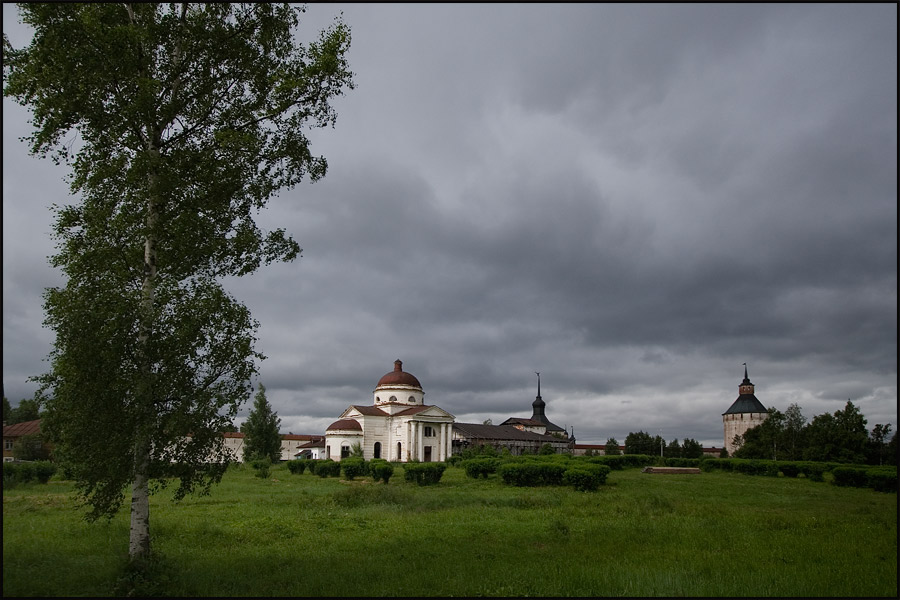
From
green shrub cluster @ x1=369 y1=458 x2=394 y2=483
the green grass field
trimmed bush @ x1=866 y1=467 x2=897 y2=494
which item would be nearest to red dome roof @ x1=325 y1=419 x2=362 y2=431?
green shrub cluster @ x1=369 y1=458 x2=394 y2=483

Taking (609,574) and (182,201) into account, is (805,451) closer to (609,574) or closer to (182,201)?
(609,574)

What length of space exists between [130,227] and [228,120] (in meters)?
2.58

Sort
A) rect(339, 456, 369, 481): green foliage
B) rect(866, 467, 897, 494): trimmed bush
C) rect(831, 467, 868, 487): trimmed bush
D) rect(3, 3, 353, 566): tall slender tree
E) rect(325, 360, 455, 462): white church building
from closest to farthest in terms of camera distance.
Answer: rect(3, 3, 353, 566): tall slender tree, rect(866, 467, 897, 494): trimmed bush, rect(831, 467, 868, 487): trimmed bush, rect(339, 456, 369, 481): green foliage, rect(325, 360, 455, 462): white church building

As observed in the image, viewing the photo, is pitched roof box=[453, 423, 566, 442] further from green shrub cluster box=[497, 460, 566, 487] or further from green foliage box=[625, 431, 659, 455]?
green shrub cluster box=[497, 460, 566, 487]

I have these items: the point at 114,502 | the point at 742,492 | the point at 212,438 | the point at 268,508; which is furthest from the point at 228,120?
the point at 742,492

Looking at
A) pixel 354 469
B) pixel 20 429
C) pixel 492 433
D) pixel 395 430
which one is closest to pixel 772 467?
pixel 354 469

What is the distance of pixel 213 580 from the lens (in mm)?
9914

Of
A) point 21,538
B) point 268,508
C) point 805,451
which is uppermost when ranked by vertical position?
point 21,538

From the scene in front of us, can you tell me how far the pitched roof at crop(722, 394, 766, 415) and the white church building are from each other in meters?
47.8

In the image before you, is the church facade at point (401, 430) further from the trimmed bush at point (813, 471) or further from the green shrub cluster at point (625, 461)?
the trimmed bush at point (813, 471)

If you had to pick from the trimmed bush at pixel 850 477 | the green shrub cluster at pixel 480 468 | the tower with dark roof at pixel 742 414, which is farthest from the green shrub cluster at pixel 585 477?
the tower with dark roof at pixel 742 414

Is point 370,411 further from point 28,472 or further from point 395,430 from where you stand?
point 28,472

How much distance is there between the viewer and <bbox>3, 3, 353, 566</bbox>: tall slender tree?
9227 mm

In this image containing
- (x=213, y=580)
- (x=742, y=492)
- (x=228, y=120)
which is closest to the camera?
(x=213, y=580)
